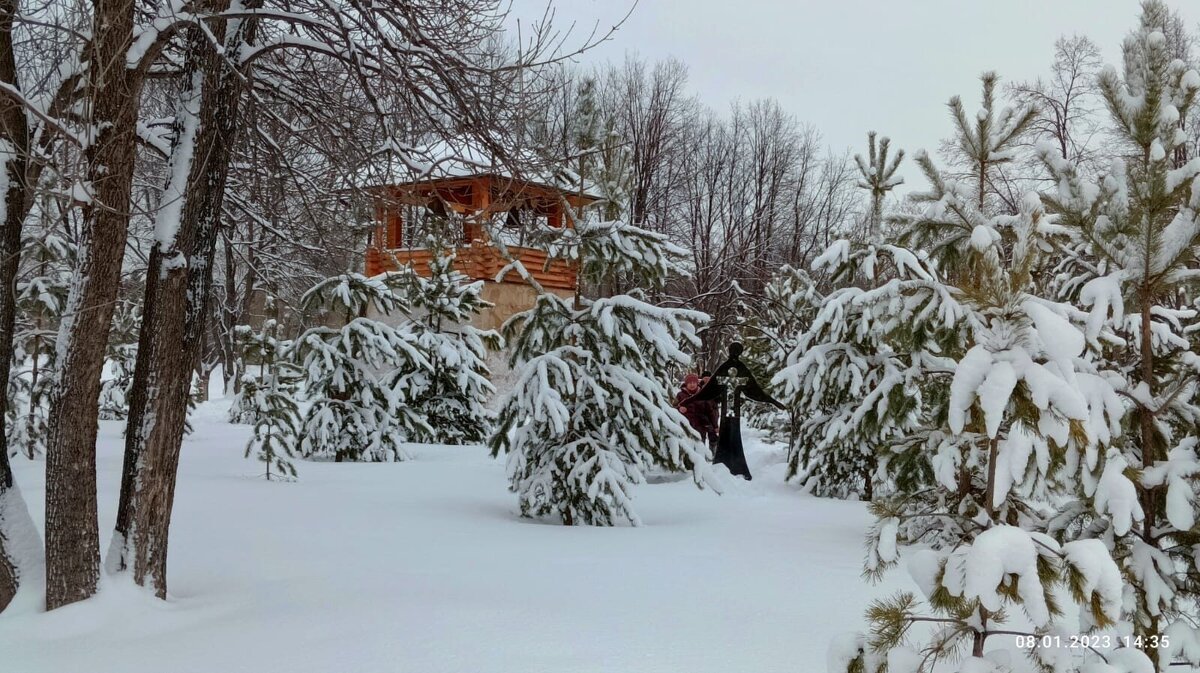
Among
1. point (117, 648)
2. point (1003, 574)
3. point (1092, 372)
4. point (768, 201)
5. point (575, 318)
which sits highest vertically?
point (768, 201)

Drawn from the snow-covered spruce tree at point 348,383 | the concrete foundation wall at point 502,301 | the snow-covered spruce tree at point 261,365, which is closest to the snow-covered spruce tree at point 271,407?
the snow-covered spruce tree at point 261,365

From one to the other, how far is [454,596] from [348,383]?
28.6 feet

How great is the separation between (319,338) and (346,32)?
8528 mm

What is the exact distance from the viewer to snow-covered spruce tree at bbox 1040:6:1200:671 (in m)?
3.45

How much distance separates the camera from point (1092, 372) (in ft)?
11.5

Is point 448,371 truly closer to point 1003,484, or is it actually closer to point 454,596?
point 454,596

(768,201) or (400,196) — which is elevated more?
(768,201)

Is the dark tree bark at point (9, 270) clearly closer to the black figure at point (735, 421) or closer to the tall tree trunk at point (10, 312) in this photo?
the tall tree trunk at point (10, 312)

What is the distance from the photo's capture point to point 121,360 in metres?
15.5

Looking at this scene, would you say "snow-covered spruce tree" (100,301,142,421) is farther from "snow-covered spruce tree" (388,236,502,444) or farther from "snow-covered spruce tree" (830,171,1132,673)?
"snow-covered spruce tree" (830,171,1132,673)

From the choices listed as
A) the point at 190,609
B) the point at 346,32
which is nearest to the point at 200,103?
the point at 346,32

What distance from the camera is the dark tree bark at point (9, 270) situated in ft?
15.5

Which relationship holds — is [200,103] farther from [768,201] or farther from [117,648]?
[768,201]

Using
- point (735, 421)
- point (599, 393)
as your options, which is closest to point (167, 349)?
point (599, 393)
